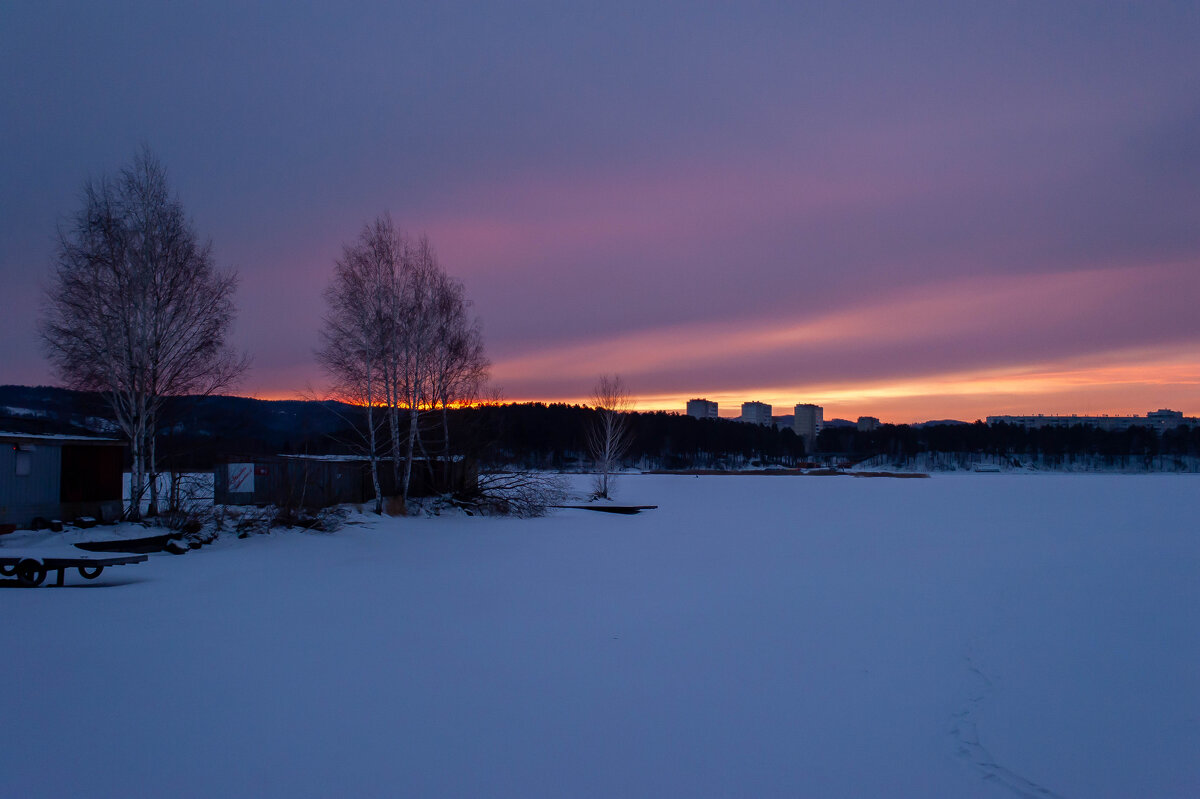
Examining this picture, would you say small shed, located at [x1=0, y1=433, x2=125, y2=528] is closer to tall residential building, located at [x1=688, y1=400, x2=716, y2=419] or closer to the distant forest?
the distant forest

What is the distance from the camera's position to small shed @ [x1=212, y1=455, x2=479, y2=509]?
2211 cm

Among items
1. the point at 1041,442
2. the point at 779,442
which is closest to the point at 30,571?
the point at 779,442

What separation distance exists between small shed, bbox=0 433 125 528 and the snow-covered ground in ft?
11.1

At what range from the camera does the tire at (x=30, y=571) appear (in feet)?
36.2

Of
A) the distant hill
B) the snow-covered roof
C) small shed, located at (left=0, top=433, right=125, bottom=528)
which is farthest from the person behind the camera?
the distant hill

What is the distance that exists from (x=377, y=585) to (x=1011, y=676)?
917 cm

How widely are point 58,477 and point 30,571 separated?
18.7 ft

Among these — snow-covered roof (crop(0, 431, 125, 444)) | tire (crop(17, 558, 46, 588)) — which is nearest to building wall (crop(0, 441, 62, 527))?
snow-covered roof (crop(0, 431, 125, 444))

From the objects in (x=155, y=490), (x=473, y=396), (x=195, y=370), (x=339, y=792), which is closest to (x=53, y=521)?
(x=155, y=490)

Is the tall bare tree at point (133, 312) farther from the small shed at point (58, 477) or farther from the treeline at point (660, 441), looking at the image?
the treeline at point (660, 441)

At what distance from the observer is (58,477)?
1588 centimetres

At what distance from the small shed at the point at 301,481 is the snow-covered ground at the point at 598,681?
718 centimetres

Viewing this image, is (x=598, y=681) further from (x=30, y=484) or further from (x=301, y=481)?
(x=301, y=481)

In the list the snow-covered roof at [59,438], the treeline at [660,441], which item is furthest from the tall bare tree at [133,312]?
the treeline at [660,441]
